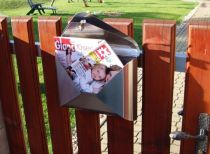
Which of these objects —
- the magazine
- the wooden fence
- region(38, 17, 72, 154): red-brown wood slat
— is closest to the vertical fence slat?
the wooden fence

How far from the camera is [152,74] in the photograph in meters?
2.14

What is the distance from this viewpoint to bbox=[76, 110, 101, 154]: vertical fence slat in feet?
8.05

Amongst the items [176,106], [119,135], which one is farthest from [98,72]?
[176,106]

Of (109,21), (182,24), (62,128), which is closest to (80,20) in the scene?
(109,21)

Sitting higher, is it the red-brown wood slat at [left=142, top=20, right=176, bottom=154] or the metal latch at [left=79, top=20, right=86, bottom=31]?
the metal latch at [left=79, top=20, right=86, bottom=31]

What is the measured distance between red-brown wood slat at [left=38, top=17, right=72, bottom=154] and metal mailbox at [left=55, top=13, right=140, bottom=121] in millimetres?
165

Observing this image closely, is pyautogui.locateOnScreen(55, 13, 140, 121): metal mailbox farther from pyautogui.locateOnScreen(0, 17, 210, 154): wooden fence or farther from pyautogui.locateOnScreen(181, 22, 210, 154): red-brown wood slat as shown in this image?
pyautogui.locateOnScreen(181, 22, 210, 154): red-brown wood slat

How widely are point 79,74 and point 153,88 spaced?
1.48 ft

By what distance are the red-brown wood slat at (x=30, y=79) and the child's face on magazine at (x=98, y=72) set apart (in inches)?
20.5

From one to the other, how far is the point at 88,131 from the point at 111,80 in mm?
564

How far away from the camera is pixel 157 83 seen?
2.16 meters

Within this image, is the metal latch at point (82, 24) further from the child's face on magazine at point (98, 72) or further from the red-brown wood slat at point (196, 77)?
the red-brown wood slat at point (196, 77)

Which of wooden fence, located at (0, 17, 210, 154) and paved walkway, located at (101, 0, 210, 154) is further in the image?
paved walkway, located at (101, 0, 210, 154)

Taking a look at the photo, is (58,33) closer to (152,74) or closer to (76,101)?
(76,101)
